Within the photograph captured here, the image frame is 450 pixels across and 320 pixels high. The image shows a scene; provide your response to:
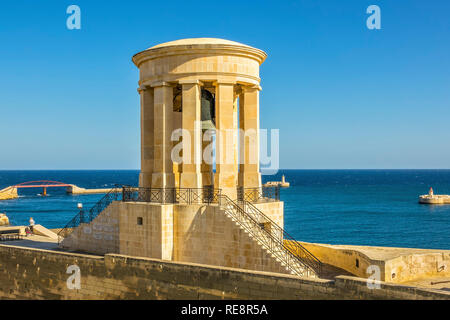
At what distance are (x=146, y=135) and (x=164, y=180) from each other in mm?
2352

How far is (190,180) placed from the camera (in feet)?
56.1

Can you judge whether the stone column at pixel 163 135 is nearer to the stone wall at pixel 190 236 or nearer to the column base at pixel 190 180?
the column base at pixel 190 180

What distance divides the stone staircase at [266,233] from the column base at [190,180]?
1094 mm

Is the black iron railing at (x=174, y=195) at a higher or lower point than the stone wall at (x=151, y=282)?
higher

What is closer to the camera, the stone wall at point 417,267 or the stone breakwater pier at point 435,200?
the stone wall at point 417,267

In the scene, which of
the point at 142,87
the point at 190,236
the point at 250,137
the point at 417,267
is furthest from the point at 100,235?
the point at 417,267

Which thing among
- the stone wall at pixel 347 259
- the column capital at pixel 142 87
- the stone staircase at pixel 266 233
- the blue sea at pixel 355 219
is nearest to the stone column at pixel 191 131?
the stone staircase at pixel 266 233

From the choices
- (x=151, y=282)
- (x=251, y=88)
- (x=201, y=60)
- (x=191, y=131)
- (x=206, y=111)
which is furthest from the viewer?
(x=206, y=111)

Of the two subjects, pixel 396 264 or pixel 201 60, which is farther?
pixel 201 60

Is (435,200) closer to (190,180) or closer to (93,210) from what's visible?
(93,210)

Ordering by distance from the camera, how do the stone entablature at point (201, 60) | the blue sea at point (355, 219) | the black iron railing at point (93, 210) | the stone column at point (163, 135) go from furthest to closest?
the blue sea at point (355, 219)
the black iron railing at point (93, 210)
the stone column at point (163, 135)
the stone entablature at point (201, 60)

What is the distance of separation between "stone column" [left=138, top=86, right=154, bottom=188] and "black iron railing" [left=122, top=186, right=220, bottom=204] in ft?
1.97

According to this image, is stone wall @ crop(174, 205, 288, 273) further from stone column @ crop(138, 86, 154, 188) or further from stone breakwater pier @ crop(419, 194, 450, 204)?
stone breakwater pier @ crop(419, 194, 450, 204)

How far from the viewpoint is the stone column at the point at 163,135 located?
17.5 meters
